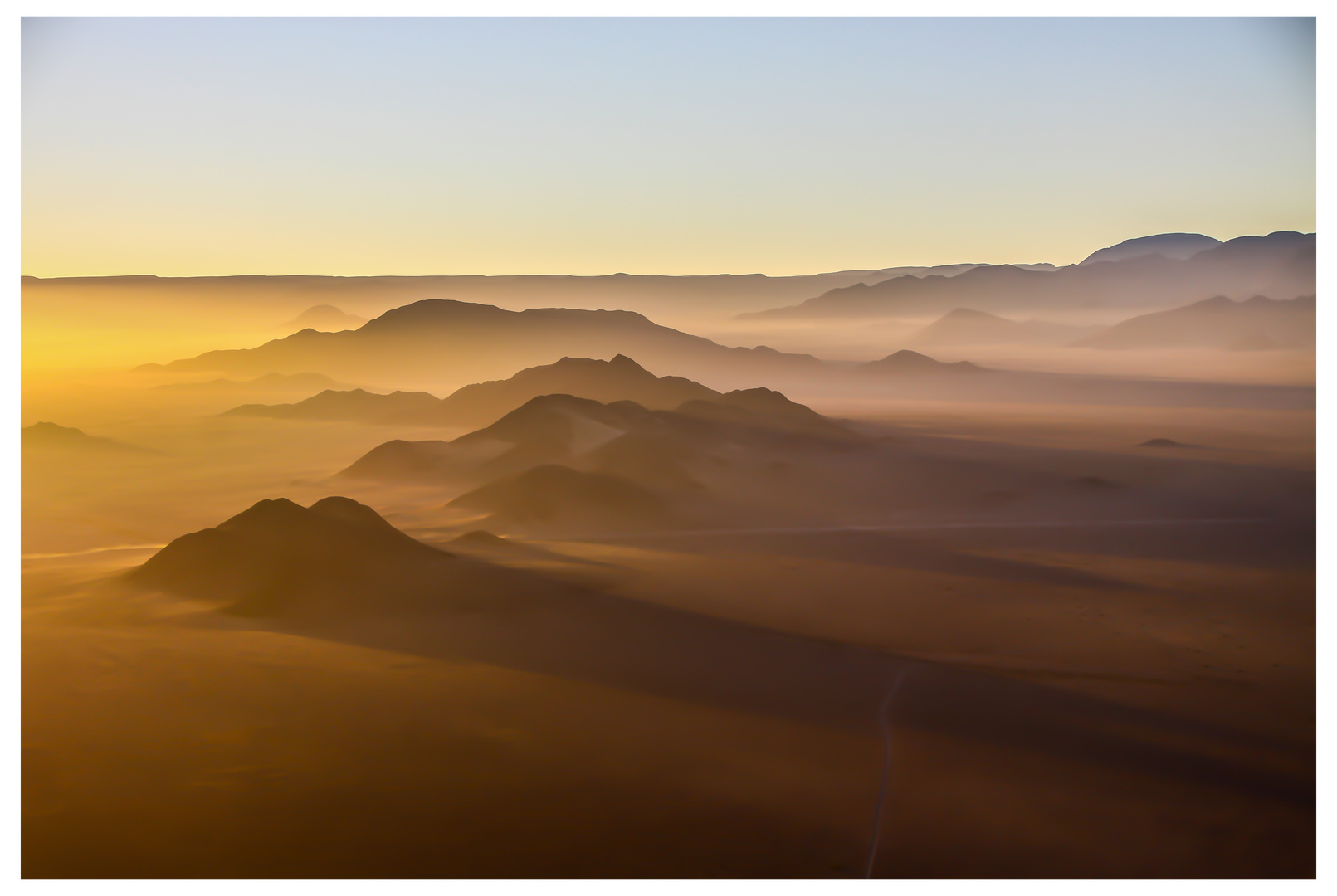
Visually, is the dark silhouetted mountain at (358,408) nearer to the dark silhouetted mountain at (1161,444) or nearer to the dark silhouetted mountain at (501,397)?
the dark silhouetted mountain at (501,397)

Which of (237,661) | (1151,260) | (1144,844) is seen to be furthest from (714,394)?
(1151,260)

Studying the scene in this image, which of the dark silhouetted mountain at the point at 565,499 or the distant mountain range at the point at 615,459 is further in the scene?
the distant mountain range at the point at 615,459

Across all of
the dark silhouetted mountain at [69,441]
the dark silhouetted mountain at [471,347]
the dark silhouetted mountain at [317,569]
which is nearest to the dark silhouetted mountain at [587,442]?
the dark silhouetted mountain at [69,441]

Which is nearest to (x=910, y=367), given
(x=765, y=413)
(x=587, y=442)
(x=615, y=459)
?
(x=765, y=413)

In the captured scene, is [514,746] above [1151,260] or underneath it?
underneath

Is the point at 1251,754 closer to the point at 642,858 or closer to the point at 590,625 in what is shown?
the point at 642,858

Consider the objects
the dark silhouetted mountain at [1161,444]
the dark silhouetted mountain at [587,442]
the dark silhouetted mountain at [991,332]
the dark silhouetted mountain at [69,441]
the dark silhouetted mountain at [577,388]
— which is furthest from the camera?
the dark silhouetted mountain at [991,332]
